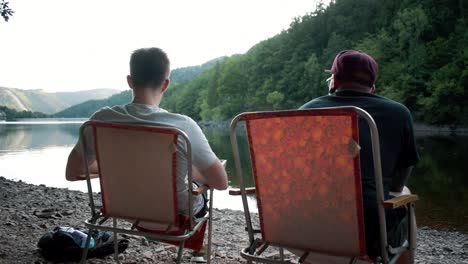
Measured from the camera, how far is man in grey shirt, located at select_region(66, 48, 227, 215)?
97.9 inches

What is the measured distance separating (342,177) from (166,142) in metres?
0.91

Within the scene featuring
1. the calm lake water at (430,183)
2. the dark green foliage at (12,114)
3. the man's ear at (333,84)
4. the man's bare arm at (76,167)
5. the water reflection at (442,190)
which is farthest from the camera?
the dark green foliage at (12,114)

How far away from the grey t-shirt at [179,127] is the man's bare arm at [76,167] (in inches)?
2.5

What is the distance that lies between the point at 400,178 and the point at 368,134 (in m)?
0.38

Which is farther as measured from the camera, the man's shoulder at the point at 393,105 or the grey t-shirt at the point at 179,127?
the grey t-shirt at the point at 179,127

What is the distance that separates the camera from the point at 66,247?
3420mm

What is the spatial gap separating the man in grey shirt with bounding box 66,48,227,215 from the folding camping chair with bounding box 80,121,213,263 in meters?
0.07

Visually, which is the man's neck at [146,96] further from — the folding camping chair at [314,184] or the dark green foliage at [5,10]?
the dark green foliage at [5,10]

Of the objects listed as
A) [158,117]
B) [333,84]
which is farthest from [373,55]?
[158,117]

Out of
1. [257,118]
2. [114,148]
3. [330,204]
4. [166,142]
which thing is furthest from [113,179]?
[330,204]

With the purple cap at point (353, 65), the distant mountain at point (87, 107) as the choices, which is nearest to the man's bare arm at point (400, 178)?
the purple cap at point (353, 65)

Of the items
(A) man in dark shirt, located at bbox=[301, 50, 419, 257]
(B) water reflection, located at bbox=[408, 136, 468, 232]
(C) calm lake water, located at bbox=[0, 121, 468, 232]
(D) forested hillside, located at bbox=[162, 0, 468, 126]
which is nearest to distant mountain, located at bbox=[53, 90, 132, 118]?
(D) forested hillside, located at bbox=[162, 0, 468, 126]

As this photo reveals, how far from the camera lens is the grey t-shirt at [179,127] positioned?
2473 millimetres

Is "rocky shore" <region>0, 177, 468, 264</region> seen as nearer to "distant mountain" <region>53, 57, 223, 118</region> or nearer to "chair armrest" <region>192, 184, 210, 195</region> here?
"chair armrest" <region>192, 184, 210, 195</region>
